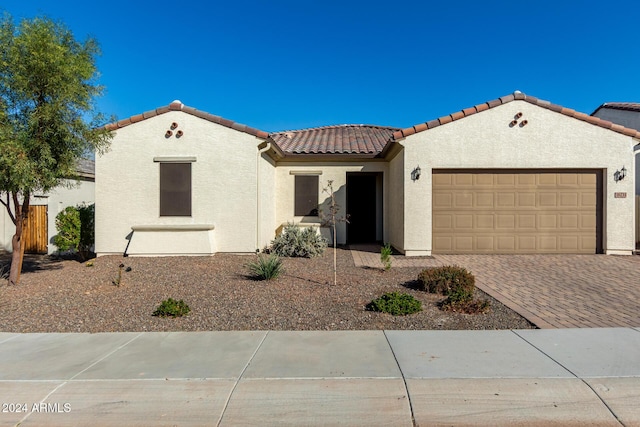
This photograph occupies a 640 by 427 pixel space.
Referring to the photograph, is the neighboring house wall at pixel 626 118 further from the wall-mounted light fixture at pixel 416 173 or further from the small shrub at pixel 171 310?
the small shrub at pixel 171 310

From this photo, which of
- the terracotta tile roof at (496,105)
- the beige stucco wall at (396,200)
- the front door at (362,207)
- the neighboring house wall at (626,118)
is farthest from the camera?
the front door at (362,207)

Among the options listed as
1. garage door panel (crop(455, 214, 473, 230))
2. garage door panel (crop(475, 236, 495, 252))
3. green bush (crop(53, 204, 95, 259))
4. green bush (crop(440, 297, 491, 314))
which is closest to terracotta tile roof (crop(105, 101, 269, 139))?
green bush (crop(53, 204, 95, 259))

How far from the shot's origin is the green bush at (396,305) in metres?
5.90

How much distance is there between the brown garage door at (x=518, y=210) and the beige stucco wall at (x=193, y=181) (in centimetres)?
576

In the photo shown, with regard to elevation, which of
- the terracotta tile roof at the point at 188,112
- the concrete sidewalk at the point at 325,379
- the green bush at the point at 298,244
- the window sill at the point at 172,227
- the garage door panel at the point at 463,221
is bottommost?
the concrete sidewalk at the point at 325,379

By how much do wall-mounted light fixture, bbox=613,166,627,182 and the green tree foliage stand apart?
13.9 meters

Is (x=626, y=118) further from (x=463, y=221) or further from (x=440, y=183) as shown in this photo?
(x=440, y=183)

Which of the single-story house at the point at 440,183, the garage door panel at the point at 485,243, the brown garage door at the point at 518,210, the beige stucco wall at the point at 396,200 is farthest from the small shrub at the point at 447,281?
the garage door panel at the point at 485,243

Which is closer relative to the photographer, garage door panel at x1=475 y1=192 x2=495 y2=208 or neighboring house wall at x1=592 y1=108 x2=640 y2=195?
garage door panel at x1=475 y1=192 x2=495 y2=208

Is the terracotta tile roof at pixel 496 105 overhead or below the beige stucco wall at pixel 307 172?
overhead

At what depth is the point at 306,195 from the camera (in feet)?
45.9

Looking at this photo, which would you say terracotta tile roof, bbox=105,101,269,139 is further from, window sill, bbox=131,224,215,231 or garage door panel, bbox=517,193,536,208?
garage door panel, bbox=517,193,536,208

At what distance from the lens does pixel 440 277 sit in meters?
7.12

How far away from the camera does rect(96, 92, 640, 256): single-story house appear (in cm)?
1117
